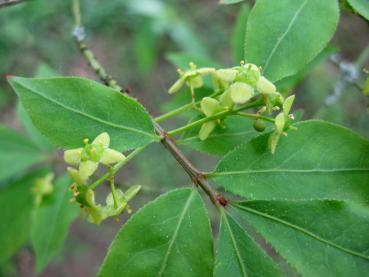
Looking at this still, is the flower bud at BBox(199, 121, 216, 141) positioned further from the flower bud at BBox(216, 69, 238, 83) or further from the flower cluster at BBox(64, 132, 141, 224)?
the flower cluster at BBox(64, 132, 141, 224)

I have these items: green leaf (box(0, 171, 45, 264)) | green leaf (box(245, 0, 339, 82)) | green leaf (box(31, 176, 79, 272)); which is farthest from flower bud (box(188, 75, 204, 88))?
green leaf (box(0, 171, 45, 264))

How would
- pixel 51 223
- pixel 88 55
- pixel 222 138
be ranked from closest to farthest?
pixel 222 138
pixel 88 55
pixel 51 223

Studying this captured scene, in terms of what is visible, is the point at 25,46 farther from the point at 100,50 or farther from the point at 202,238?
the point at 202,238

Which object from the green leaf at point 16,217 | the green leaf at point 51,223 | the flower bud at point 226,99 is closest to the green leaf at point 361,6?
the flower bud at point 226,99

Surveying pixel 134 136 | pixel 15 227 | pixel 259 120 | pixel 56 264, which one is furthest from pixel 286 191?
pixel 56 264

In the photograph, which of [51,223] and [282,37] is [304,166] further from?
[51,223]

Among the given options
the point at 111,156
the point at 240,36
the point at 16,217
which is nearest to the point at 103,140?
the point at 111,156
